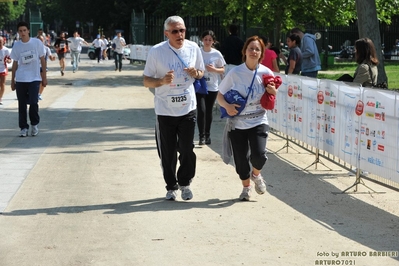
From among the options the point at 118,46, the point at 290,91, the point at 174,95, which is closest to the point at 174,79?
the point at 174,95

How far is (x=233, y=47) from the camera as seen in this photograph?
16.6 meters


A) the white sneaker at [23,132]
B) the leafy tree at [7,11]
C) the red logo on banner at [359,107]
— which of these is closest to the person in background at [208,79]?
the white sneaker at [23,132]

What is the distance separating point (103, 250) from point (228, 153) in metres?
2.73

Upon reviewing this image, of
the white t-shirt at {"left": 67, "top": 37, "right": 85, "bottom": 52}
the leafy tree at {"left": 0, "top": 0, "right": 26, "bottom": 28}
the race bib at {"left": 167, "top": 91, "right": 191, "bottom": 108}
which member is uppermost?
the leafy tree at {"left": 0, "top": 0, "right": 26, "bottom": 28}

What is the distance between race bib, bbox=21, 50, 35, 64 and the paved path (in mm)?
1349

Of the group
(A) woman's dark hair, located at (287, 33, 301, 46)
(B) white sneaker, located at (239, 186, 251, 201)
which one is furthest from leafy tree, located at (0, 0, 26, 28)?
(B) white sneaker, located at (239, 186, 251, 201)

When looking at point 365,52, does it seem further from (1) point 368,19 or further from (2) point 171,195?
(1) point 368,19

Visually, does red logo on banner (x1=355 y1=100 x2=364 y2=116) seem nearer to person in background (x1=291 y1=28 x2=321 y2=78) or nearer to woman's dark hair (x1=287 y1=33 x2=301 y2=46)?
woman's dark hair (x1=287 y1=33 x2=301 y2=46)

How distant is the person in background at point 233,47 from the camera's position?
16.4 m

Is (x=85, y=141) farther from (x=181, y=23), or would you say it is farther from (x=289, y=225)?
(x=289, y=225)

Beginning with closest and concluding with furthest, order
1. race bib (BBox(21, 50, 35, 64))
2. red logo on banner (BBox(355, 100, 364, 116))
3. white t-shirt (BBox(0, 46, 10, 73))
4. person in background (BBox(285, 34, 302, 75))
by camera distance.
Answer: red logo on banner (BBox(355, 100, 364, 116)), race bib (BBox(21, 50, 35, 64)), person in background (BBox(285, 34, 302, 75)), white t-shirt (BBox(0, 46, 10, 73))

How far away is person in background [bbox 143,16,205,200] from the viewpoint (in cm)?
895

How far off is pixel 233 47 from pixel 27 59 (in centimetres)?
426

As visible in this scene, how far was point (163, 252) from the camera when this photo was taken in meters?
6.95
